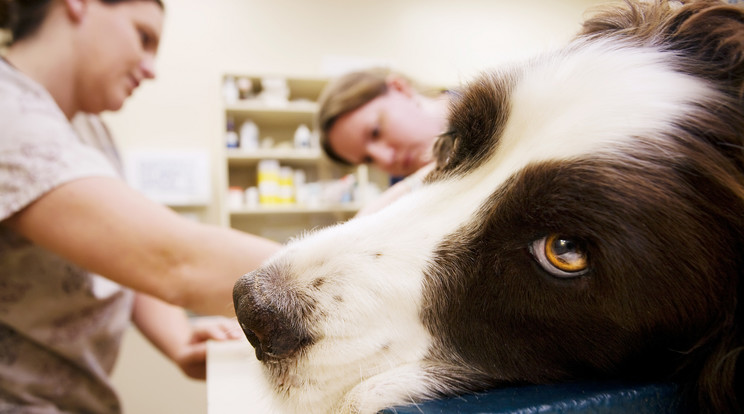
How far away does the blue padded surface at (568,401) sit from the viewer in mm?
466

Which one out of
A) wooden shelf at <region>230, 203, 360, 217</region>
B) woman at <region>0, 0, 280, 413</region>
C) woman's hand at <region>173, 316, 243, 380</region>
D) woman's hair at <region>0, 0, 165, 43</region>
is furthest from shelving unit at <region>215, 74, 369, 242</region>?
woman's hair at <region>0, 0, 165, 43</region>

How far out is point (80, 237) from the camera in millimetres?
1039

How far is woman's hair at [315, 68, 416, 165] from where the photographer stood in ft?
7.84

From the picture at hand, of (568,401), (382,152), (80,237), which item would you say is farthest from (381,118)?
(568,401)

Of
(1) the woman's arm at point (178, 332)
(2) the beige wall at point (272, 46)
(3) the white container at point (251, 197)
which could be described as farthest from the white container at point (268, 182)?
(1) the woman's arm at point (178, 332)

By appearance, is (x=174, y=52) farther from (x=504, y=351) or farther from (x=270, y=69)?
(x=504, y=351)

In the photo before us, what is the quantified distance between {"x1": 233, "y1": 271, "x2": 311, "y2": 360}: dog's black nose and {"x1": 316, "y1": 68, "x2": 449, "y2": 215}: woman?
1.75 metres

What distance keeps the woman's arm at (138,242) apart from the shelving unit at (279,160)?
2597 millimetres

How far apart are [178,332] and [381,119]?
4.51ft

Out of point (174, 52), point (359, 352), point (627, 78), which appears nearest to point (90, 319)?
point (359, 352)

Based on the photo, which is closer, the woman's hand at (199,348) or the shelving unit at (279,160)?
the woman's hand at (199,348)

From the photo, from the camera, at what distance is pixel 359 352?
0.62 metres

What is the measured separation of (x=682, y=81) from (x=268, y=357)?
711 mm

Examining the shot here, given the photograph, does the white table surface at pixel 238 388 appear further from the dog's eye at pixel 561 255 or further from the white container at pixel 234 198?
the white container at pixel 234 198
